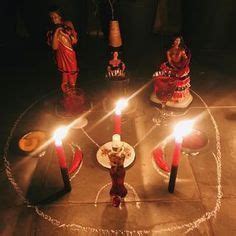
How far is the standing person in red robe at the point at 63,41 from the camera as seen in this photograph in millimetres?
4203

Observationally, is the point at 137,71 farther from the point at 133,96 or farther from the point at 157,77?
the point at 157,77

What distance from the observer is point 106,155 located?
3.88 metres

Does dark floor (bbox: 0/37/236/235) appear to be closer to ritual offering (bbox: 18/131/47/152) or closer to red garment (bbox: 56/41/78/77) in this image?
ritual offering (bbox: 18/131/47/152)

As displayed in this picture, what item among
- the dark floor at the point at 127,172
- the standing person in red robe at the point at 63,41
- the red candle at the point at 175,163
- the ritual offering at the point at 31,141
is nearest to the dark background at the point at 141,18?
the dark floor at the point at 127,172

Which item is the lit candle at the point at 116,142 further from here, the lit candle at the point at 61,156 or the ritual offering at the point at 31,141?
the ritual offering at the point at 31,141

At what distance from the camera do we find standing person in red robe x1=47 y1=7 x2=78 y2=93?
4.20 metres

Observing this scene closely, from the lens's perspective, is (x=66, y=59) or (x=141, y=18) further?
(x=141, y=18)

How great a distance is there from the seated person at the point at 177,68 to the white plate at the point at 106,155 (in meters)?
0.98

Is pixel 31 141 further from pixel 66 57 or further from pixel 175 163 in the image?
pixel 175 163

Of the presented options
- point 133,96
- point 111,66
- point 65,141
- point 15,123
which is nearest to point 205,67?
point 133,96

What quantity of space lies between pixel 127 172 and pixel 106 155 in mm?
340

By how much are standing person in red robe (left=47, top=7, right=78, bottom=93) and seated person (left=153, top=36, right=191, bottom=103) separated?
1.27 metres

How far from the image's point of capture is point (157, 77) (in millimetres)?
4395

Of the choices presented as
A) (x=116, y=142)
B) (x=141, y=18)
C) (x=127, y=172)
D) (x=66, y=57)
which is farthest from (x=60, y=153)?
(x=141, y=18)
